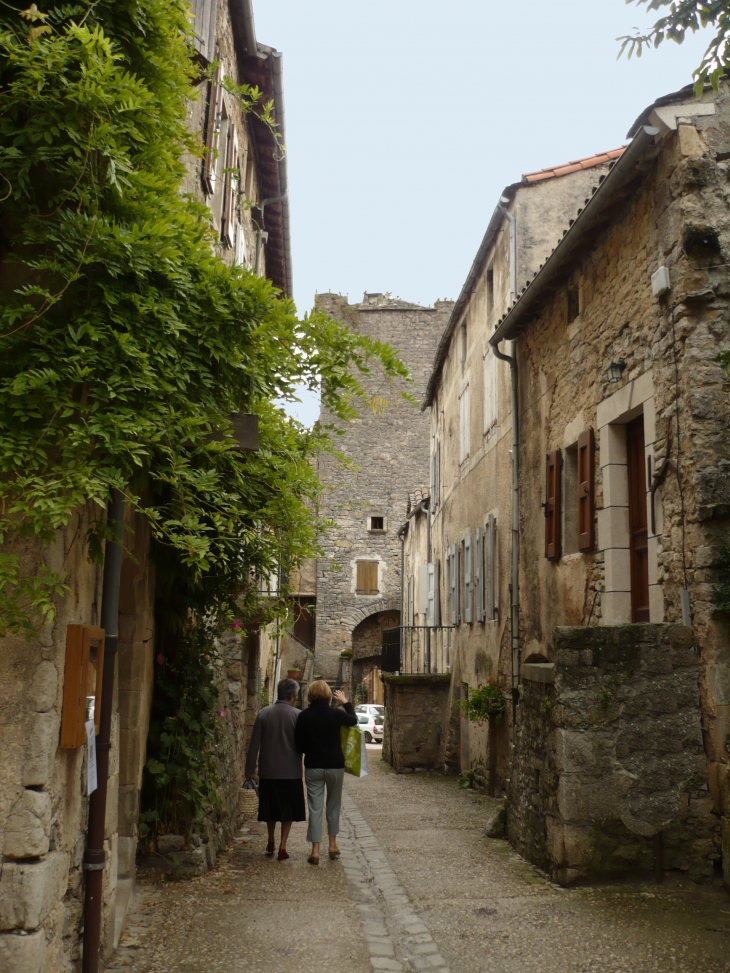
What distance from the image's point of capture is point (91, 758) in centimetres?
→ 387

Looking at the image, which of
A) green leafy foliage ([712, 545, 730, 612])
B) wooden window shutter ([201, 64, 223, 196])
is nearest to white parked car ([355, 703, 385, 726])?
wooden window shutter ([201, 64, 223, 196])

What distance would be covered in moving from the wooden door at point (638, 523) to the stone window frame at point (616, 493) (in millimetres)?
40

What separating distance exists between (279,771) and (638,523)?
3.46 metres

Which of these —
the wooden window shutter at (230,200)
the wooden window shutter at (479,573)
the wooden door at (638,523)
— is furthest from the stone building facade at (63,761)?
the wooden window shutter at (479,573)

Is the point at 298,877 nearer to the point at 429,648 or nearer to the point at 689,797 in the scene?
the point at 689,797

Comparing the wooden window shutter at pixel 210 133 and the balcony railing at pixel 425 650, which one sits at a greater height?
the wooden window shutter at pixel 210 133

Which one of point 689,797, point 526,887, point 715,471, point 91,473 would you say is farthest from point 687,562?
point 91,473

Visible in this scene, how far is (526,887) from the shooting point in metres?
5.94

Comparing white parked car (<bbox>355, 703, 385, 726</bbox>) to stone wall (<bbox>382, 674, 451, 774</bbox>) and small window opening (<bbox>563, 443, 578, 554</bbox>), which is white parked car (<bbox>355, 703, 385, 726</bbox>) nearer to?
stone wall (<bbox>382, 674, 451, 774</bbox>)

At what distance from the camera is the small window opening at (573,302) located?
8781 mm

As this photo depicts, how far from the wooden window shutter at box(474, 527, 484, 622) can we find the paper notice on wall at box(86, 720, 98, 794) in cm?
901

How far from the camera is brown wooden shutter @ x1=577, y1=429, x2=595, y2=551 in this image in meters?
7.97

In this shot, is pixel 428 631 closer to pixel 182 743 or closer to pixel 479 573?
pixel 479 573

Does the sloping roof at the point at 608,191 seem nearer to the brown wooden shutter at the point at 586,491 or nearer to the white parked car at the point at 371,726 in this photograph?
the brown wooden shutter at the point at 586,491
